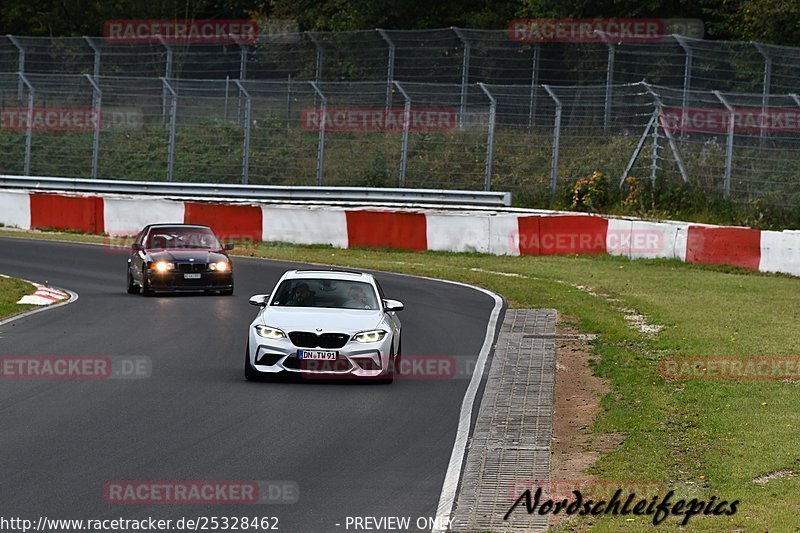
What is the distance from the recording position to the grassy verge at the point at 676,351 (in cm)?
999

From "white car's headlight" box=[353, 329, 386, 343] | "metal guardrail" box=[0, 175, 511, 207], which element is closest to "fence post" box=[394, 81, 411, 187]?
"metal guardrail" box=[0, 175, 511, 207]

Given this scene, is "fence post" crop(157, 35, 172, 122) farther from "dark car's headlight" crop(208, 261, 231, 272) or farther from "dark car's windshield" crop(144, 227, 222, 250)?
"dark car's headlight" crop(208, 261, 231, 272)

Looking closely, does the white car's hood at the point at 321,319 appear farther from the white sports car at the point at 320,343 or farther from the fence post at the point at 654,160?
the fence post at the point at 654,160

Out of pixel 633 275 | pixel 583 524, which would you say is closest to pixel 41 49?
pixel 633 275

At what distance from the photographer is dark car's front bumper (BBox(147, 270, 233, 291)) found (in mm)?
24688

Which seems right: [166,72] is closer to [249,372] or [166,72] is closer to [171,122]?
[171,122]

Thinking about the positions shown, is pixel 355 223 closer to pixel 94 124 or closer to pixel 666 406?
pixel 94 124

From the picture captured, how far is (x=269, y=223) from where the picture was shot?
37031mm

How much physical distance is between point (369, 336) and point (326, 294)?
4.46 ft

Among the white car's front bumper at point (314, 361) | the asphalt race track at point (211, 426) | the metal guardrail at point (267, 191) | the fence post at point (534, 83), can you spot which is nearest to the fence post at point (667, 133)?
the fence post at point (534, 83)

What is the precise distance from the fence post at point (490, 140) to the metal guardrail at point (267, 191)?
2.20 feet

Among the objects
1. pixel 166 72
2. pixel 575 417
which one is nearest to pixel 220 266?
pixel 575 417

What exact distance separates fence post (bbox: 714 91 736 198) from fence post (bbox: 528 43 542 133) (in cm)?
558

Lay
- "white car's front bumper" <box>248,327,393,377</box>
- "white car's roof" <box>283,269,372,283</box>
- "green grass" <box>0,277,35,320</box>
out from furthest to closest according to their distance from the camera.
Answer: "green grass" <box>0,277,35,320</box>
"white car's roof" <box>283,269,372,283</box>
"white car's front bumper" <box>248,327,393,377</box>
